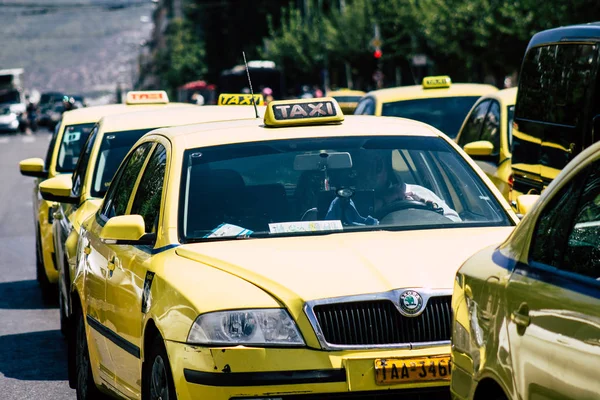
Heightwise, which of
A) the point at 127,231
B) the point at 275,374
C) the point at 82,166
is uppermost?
the point at 127,231

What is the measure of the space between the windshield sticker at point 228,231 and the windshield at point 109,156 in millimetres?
4075

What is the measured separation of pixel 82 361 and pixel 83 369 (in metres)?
0.06

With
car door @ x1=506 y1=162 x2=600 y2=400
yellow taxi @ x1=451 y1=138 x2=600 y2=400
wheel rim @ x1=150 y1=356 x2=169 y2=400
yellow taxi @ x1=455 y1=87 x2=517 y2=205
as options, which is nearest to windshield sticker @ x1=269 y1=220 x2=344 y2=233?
wheel rim @ x1=150 y1=356 x2=169 y2=400

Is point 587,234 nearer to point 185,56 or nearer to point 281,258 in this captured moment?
point 281,258

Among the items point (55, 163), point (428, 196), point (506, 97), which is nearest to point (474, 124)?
point (506, 97)

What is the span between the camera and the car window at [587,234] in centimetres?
380

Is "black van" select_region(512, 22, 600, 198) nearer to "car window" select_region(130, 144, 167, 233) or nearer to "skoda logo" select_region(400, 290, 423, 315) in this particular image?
"car window" select_region(130, 144, 167, 233)

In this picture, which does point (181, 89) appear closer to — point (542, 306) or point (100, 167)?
point (100, 167)

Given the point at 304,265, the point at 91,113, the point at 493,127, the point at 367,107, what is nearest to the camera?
the point at 304,265

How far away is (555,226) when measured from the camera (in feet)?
12.9

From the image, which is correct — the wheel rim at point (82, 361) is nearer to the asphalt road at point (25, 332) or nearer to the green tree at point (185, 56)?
the asphalt road at point (25, 332)

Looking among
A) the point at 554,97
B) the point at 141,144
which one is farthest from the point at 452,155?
the point at 554,97

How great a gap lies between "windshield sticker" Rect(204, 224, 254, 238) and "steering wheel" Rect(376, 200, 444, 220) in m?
0.66

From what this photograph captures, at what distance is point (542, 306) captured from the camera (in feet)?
12.3
